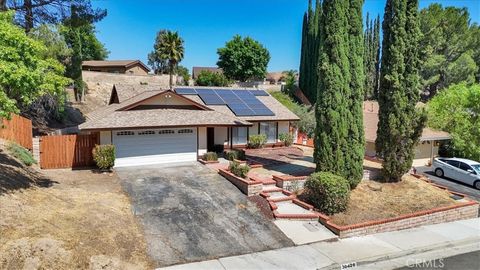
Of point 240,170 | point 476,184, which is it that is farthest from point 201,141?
point 476,184

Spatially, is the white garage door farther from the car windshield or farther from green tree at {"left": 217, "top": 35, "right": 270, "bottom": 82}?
green tree at {"left": 217, "top": 35, "right": 270, "bottom": 82}

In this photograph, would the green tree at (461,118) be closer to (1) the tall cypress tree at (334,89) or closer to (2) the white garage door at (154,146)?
(1) the tall cypress tree at (334,89)

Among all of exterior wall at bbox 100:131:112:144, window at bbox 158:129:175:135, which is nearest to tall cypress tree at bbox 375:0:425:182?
window at bbox 158:129:175:135

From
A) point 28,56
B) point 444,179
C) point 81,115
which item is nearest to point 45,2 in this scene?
point 28,56

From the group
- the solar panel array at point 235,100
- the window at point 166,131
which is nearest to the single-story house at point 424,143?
the solar panel array at point 235,100

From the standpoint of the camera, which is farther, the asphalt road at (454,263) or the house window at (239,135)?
the house window at (239,135)

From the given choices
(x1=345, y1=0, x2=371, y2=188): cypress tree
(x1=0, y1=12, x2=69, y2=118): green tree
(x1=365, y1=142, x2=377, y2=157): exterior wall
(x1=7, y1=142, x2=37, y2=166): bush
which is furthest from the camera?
(x1=365, y1=142, x2=377, y2=157): exterior wall
